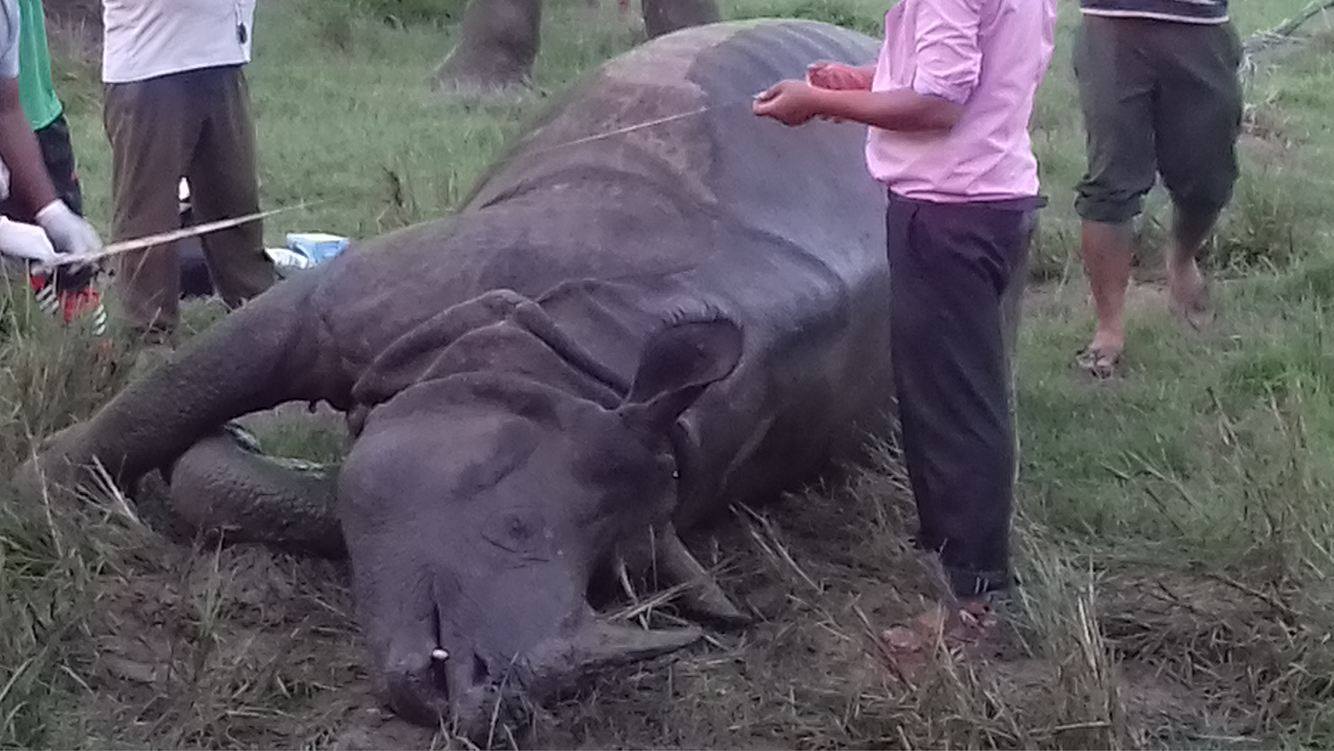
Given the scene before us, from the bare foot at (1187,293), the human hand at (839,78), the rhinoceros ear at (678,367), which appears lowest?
the bare foot at (1187,293)

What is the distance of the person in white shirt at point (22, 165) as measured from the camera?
5000mm


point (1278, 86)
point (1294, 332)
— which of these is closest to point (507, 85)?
point (1278, 86)

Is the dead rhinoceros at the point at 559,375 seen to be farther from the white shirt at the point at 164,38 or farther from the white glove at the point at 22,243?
the white shirt at the point at 164,38

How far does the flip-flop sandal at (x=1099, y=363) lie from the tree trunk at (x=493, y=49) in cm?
402

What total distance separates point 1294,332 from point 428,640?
122 inches

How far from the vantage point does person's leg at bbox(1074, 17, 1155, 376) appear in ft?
17.1

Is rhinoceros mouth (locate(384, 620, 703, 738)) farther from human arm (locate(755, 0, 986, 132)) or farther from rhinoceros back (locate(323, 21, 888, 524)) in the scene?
human arm (locate(755, 0, 986, 132))

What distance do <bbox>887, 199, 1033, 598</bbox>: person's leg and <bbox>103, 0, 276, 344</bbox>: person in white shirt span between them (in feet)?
7.77

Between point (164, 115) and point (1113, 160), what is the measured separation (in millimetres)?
2581

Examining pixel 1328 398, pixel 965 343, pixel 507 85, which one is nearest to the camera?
pixel 965 343

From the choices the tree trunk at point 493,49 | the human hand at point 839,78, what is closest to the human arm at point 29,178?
the human hand at point 839,78

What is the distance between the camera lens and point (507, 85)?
28.0ft

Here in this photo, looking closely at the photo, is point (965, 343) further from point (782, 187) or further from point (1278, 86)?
point (1278, 86)

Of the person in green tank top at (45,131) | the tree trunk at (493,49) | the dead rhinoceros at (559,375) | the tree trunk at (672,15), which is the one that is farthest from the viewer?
the tree trunk at (672,15)
